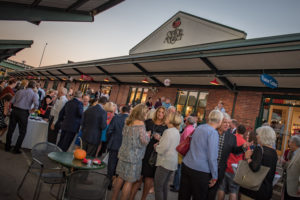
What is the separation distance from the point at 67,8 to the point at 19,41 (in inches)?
231

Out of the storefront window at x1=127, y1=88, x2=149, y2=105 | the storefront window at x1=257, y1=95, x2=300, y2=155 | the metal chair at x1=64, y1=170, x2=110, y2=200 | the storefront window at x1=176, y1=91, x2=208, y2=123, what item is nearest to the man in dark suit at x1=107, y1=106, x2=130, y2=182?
the metal chair at x1=64, y1=170, x2=110, y2=200

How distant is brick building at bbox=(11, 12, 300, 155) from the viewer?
7.05 m

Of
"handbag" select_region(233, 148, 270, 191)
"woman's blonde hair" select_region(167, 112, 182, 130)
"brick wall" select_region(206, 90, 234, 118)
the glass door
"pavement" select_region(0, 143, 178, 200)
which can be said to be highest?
"brick wall" select_region(206, 90, 234, 118)

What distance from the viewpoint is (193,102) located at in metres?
12.8

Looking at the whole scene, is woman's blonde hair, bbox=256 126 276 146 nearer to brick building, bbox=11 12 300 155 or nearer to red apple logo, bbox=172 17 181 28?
brick building, bbox=11 12 300 155

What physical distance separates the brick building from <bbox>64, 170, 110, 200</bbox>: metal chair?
19.8ft

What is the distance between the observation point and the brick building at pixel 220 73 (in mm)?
7047

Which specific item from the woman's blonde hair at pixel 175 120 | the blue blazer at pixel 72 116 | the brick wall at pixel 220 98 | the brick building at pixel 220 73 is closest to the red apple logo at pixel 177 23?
the brick building at pixel 220 73

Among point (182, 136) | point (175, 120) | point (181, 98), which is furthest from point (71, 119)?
point (181, 98)

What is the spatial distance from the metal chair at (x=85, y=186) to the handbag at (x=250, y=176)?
6.86 ft

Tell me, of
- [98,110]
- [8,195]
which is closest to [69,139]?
[98,110]

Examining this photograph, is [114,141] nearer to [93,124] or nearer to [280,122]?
[93,124]

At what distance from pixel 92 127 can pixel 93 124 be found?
8cm

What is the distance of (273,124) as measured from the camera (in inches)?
334
